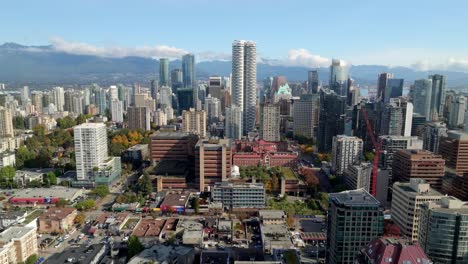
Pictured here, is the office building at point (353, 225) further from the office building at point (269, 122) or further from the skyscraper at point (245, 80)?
the skyscraper at point (245, 80)

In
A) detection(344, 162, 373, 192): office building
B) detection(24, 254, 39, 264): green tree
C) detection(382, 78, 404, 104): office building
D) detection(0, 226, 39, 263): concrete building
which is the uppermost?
detection(382, 78, 404, 104): office building

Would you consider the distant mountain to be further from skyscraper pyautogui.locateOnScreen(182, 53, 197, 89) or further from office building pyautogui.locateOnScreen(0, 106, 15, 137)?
office building pyautogui.locateOnScreen(0, 106, 15, 137)

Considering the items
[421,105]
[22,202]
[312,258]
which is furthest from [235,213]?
[421,105]

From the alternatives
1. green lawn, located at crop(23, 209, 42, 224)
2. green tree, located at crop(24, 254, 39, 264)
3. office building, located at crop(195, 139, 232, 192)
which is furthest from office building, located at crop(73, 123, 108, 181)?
green tree, located at crop(24, 254, 39, 264)

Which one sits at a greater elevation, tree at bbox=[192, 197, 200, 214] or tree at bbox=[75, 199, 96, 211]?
tree at bbox=[192, 197, 200, 214]

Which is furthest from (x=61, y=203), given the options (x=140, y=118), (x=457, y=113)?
(x=457, y=113)

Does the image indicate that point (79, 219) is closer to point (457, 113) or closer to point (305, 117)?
point (305, 117)

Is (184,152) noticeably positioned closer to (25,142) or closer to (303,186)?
(303,186)
